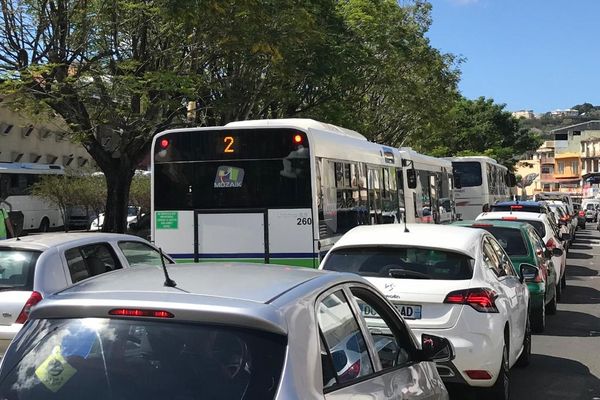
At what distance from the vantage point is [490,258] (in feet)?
23.3

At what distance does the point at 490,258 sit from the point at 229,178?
459 cm

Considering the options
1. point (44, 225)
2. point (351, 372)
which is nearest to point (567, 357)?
point (351, 372)

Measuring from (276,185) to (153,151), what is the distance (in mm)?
2028

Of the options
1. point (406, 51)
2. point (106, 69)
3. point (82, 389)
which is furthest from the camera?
point (406, 51)

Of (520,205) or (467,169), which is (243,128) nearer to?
(520,205)

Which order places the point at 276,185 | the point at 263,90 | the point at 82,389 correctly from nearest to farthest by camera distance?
1. the point at 82,389
2. the point at 276,185
3. the point at 263,90

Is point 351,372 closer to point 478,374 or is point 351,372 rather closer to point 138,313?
point 138,313

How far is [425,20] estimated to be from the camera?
34.5 meters

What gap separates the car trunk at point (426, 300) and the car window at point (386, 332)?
212 cm

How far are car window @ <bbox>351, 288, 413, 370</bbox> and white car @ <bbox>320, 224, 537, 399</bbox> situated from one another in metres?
2.09

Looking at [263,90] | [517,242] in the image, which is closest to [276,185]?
[517,242]

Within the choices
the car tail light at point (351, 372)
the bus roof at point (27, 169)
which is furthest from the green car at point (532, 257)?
the bus roof at point (27, 169)

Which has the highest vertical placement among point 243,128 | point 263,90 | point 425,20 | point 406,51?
point 425,20

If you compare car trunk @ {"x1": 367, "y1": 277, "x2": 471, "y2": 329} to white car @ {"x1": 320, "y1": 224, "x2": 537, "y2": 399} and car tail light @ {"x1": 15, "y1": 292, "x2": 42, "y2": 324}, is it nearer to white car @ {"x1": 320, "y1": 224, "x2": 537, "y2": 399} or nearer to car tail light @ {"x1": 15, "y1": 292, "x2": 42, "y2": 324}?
white car @ {"x1": 320, "y1": 224, "x2": 537, "y2": 399}
